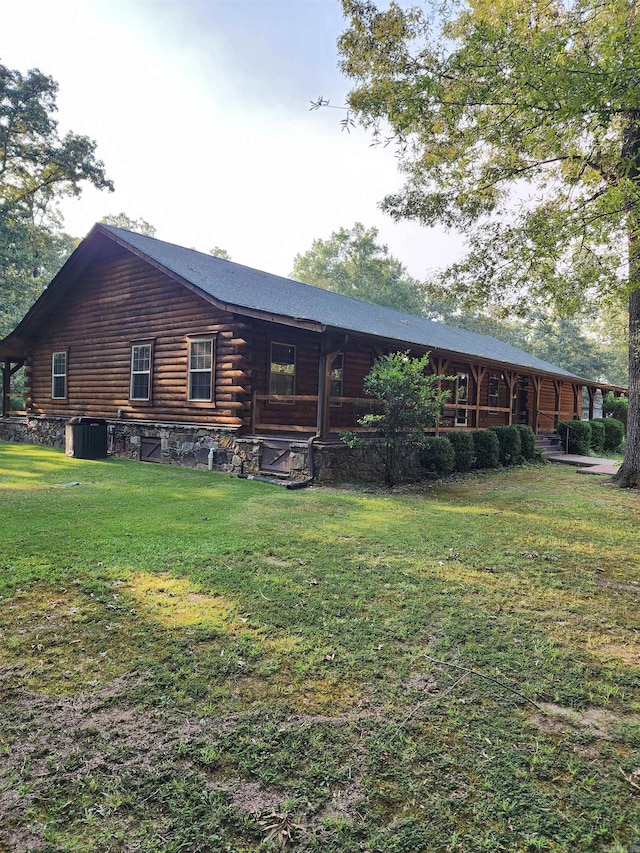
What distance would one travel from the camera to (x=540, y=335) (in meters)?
50.1

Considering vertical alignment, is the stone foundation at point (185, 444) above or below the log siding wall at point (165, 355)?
below

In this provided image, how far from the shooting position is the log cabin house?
431 inches

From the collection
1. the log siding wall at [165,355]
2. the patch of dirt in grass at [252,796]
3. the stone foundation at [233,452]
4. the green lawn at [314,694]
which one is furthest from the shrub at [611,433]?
the patch of dirt in grass at [252,796]

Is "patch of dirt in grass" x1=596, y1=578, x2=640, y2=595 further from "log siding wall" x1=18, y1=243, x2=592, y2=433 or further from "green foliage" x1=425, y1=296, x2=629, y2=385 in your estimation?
"green foliage" x1=425, y1=296, x2=629, y2=385

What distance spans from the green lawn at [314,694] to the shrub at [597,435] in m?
15.8

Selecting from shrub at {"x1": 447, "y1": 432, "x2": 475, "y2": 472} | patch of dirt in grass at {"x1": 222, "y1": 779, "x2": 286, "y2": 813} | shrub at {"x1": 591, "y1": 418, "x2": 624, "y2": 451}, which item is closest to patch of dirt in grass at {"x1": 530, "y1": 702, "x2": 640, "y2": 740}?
patch of dirt in grass at {"x1": 222, "y1": 779, "x2": 286, "y2": 813}

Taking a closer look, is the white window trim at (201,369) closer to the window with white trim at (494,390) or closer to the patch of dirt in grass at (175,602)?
the patch of dirt in grass at (175,602)

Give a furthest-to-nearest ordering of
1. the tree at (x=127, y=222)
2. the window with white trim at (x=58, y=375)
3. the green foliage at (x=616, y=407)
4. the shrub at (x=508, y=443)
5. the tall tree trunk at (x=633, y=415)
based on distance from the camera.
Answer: the tree at (x=127, y=222), the green foliage at (x=616, y=407), the window with white trim at (x=58, y=375), the shrub at (x=508, y=443), the tall tree trunk at (x=633, y=415)

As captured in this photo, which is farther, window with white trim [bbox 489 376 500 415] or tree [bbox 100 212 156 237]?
tree [bbox 100 212 156 237]

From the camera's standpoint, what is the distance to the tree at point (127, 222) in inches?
1689

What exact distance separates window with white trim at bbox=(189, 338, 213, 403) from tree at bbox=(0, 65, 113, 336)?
1613 cm

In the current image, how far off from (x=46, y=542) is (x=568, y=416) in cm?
2369

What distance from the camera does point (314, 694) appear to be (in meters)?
2.51

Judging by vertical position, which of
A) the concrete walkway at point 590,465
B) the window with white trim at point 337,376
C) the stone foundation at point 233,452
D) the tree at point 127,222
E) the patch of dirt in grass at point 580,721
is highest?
the tree at point 127,222
